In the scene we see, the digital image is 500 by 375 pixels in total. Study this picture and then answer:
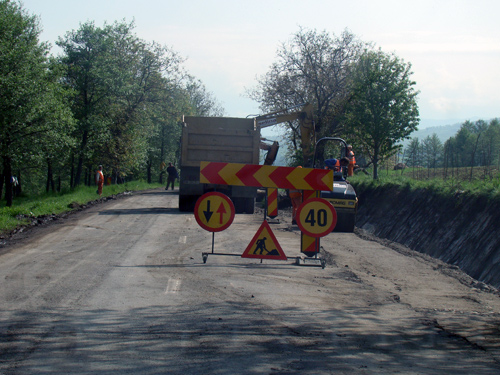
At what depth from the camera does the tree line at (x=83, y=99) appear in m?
23.7

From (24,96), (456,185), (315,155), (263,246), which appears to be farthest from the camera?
(24,96)

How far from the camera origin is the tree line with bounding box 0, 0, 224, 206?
23734 mm

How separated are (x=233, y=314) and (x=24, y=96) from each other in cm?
2057

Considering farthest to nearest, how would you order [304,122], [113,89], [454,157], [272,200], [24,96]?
[454,157] → [113,89] → [24,96] → [304,122] → [272,200]

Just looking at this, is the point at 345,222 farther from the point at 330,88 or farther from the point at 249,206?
the point at 330,88

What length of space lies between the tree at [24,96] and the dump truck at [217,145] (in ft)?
28.3

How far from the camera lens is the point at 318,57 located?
34969 mm

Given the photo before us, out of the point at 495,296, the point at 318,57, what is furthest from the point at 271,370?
the point at 318,57

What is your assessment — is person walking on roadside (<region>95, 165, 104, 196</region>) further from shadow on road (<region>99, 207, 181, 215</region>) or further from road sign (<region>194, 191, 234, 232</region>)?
road sign (<region>194, 191, 234, 232</region>)

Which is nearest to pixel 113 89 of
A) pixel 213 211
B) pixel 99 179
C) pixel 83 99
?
pixel 83 99

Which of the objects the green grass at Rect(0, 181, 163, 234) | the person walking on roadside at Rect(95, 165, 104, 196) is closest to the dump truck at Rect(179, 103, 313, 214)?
the green grass at Rect(0, 181, 163, 234)

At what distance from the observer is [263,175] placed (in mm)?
9312

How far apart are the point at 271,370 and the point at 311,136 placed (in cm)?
1784

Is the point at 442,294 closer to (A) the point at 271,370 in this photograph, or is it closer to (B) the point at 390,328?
(B) the point at 390,328
